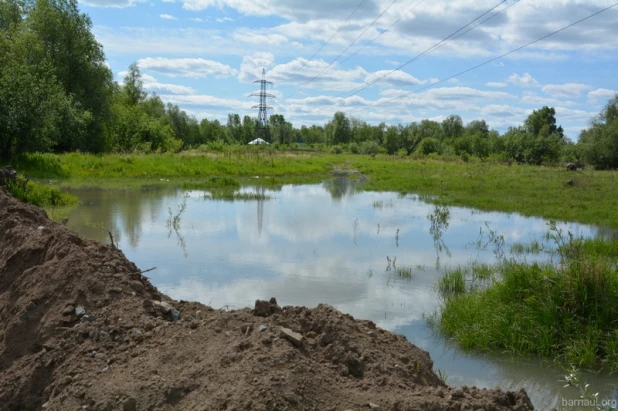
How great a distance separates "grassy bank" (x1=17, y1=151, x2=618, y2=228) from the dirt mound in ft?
50.8

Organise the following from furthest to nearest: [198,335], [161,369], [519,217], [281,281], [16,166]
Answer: [16,166], [519,217], [281,281], [198,335], [161,369]

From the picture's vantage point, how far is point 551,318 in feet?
24.6

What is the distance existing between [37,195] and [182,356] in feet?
51.6

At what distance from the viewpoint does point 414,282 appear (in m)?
11.1

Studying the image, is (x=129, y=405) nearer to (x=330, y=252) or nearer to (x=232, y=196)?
(x=330, y=252)

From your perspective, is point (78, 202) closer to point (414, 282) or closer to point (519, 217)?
point (414, 282)

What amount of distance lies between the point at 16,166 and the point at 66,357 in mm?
27018

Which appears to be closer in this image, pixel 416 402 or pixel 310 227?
pixel 416 402

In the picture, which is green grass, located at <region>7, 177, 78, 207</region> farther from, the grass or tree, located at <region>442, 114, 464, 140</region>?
tree, located at <region>442, 114, 464, 140</region>

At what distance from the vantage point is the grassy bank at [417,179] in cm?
2225

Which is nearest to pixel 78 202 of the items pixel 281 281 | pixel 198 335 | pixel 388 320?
pixel 281 281

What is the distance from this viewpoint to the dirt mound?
4.30 m

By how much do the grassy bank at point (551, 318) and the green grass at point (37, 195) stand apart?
13.7 m

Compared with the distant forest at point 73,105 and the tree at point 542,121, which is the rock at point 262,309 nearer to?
the distant forest at point 73,105
